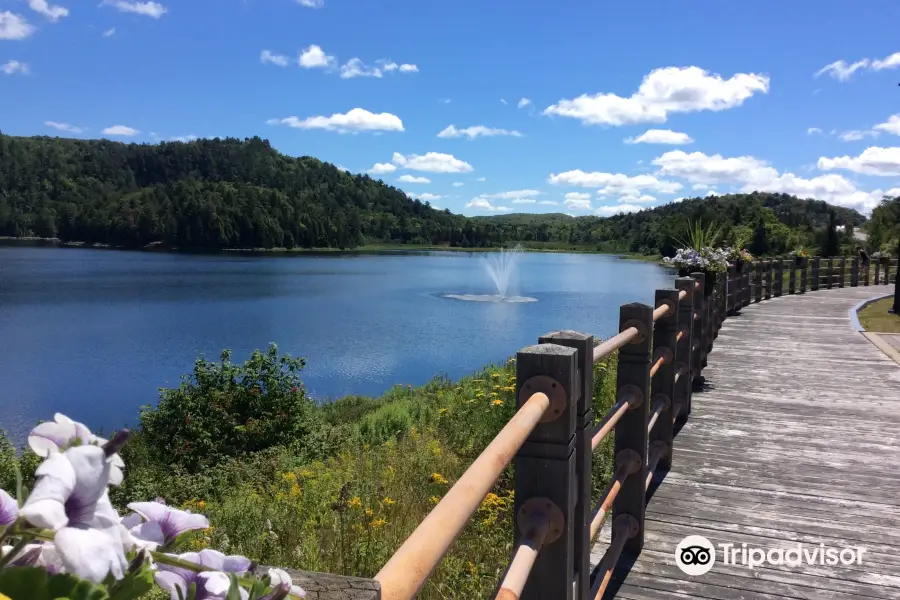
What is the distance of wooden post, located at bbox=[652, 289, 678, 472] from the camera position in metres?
4.43

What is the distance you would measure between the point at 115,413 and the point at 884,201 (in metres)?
70.4

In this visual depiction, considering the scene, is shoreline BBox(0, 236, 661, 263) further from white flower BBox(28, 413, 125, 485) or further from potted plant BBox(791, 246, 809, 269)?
white flower BBox(28, 413, 125, 485)

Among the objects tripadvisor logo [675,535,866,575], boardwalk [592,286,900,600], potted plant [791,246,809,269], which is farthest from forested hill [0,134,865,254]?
tripadvisor logo [675,535,866,575]

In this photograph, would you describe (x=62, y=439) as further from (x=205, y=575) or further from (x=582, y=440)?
(x=582, y=440)

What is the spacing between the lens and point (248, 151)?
156m

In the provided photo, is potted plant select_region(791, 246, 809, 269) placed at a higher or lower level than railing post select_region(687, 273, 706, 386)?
higher

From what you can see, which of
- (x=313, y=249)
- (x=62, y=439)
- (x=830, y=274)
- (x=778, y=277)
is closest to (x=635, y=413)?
(x=62, y=439)

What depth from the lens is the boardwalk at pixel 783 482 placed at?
332cm

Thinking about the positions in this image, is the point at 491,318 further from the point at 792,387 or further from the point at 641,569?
the point at 641,569

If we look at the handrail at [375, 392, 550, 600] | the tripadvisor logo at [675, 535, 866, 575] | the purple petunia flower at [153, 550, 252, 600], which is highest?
the purple petunia flower at [153, 550, 252, 600]

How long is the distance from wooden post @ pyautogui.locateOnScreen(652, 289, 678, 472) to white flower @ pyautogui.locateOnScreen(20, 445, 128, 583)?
13.8ft

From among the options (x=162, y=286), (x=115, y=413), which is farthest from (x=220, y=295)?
(x=115, y=413)

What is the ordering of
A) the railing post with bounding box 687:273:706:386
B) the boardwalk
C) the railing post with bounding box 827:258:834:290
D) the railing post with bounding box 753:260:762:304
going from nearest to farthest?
→ the boardwalk < the railing post with bounding box 687:273:706:386 < the railing post with bounding box 753:260:762:304 < the railing post with bounding box 827:258:834:290

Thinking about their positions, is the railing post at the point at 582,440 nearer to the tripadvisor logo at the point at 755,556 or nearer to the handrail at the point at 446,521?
the handrail at the point at 446,521
